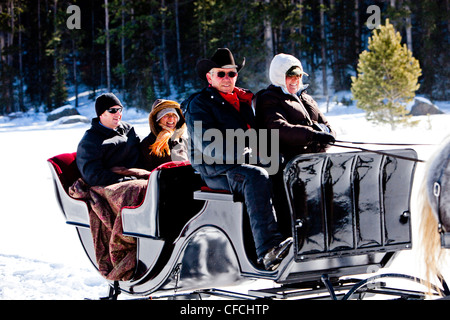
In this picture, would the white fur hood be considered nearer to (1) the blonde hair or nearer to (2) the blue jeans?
(2) the blue jeans

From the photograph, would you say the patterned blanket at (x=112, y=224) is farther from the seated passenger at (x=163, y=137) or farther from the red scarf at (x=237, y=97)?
the red scarf at (x=237, y=97)

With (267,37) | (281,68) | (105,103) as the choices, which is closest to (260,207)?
(281,68)

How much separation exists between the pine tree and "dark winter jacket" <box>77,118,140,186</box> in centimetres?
1664

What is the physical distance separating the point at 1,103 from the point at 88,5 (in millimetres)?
9745

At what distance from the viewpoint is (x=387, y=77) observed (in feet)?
69.4

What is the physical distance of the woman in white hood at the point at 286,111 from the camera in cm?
388

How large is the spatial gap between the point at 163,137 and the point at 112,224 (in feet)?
2.62

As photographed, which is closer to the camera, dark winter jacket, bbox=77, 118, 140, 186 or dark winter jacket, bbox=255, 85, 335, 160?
dark winter jacket, bbox=255, 85, 335, 160

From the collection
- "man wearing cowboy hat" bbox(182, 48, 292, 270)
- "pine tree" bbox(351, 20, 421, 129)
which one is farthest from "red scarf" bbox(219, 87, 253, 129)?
A: "pine tree" bbox(351, 20, 421, 129)

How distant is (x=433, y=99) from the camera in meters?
30.6

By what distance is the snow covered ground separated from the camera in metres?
5.64

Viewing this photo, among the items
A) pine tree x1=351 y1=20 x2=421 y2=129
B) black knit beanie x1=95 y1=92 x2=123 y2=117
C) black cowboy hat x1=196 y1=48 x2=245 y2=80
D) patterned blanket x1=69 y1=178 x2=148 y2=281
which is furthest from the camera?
pine tree x1=351 y1=20 x2=421 y2=129

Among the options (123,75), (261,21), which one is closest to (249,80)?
(261,21)
